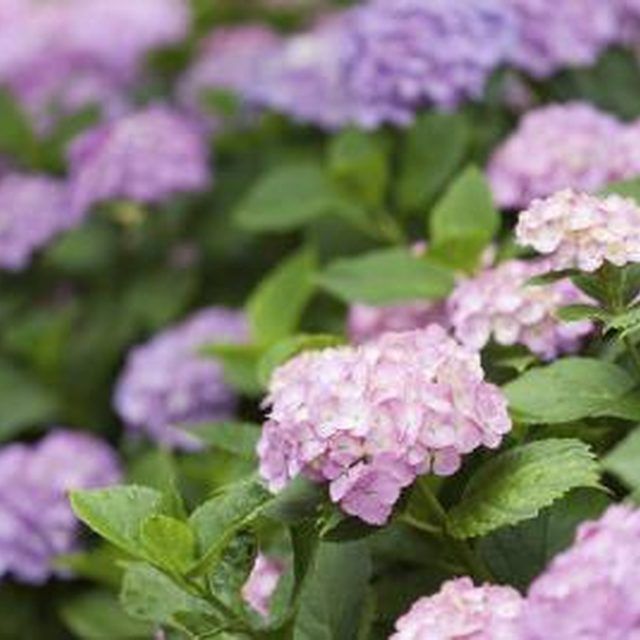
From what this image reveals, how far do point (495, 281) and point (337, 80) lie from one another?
710 millimetres

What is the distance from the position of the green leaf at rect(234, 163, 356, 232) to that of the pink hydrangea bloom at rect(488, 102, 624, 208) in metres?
0.20

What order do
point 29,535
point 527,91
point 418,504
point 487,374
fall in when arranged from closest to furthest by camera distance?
point 418,504, point 487,374, point 29,535, point 527,91

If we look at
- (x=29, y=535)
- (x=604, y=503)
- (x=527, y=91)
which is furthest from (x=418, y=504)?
(x=527, y=91)

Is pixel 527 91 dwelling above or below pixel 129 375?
above

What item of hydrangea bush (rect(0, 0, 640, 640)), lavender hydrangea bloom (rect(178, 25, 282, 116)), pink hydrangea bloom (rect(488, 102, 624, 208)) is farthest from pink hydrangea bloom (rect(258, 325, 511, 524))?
lavender hydrangea bloom (rect(178, 25, 282, 116))

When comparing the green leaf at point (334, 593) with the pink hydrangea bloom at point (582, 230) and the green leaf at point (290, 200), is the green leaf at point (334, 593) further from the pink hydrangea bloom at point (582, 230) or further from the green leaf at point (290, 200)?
the green leaf at point (290, 200)

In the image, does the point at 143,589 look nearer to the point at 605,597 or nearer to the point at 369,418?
the point at 369,418

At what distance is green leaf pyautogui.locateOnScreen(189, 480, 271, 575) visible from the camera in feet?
3.09

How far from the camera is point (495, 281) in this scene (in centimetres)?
117

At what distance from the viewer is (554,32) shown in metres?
1.65

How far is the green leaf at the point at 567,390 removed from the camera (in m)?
0.99

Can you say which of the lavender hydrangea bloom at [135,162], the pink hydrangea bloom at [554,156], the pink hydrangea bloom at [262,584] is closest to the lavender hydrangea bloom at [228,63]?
the lavender hydrangea bloom at [135,162]

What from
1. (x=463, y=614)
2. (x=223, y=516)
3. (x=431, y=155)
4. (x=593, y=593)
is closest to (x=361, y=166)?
(x=431, y=155)

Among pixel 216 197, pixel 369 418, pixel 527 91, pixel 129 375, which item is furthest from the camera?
pixel 216 197
